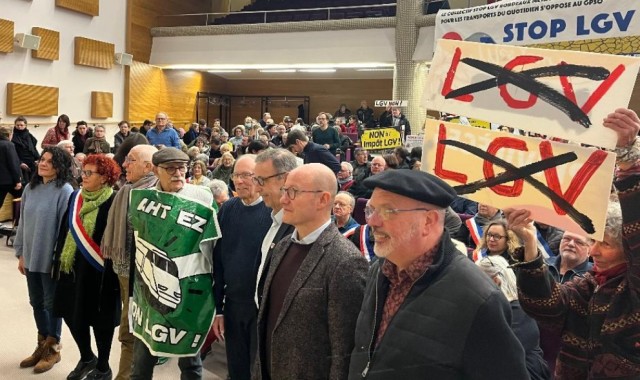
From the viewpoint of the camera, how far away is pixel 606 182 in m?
1.77

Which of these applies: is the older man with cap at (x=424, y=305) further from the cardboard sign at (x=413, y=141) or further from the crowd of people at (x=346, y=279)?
the cardboard sign at (x=413, y=141)

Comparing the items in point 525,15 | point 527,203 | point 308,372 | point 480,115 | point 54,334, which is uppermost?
point 525,15

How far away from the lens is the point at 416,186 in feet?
5.04

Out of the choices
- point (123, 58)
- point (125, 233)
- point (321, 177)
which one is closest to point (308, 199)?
point (321, 177)

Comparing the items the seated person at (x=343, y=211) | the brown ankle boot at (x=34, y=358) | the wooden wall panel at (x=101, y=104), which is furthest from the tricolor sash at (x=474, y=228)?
the wooden wall panel at (x=101, y=104)

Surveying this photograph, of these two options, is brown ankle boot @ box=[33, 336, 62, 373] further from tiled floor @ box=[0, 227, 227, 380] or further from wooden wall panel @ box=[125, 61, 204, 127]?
wooden wall panel @ box=[125, 61, 204, 127]

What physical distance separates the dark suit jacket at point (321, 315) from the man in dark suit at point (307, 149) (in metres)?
3.77

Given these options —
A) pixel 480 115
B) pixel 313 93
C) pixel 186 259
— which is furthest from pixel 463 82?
pixel 313 93

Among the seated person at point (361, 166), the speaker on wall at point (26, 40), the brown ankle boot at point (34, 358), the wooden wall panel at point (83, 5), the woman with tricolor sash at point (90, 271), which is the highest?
the wooden wall panel at point (83, 5)

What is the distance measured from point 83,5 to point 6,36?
2189mm

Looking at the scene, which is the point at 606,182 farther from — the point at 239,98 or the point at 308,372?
the point at 239,98

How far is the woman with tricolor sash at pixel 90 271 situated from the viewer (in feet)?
11.4

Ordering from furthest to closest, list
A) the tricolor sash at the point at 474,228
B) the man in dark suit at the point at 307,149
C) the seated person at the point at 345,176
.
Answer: the seated person at the point at 345,176 → the man in dark suit at the point at 307,149 → the tricolor sash at the point at 474,228

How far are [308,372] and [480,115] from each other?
113 centimetres
